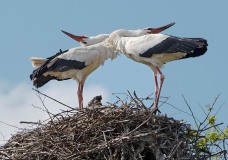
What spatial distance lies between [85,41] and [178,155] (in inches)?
208

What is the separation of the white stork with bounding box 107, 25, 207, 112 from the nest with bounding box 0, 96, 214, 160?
1596 millimetres

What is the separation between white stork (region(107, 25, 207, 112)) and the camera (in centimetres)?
1409

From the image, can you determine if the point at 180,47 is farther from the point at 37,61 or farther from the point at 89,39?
the point at 37,61

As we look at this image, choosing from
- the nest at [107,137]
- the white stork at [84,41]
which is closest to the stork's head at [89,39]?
the white stork at [84,41]

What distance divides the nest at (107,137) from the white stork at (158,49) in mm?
1596

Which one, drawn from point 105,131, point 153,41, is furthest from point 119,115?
point 153,41

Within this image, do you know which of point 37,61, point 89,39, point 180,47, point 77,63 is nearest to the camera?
point 180,47

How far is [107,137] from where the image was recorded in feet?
39.3

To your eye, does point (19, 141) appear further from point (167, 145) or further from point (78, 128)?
point (167, 145)

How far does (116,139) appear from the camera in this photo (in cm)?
1170

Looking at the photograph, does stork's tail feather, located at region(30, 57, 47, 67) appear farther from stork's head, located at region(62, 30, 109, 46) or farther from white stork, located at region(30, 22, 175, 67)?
stork's head, located at region(62, 30, 109, 46)

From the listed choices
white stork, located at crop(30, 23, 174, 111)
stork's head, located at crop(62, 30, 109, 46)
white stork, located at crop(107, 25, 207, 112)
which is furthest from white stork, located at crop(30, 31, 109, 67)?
white stork, located at crop(107, 25, 207, 112)

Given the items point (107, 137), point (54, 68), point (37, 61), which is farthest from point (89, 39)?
point (107, 137)

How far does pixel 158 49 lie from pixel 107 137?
2788 millimetres
